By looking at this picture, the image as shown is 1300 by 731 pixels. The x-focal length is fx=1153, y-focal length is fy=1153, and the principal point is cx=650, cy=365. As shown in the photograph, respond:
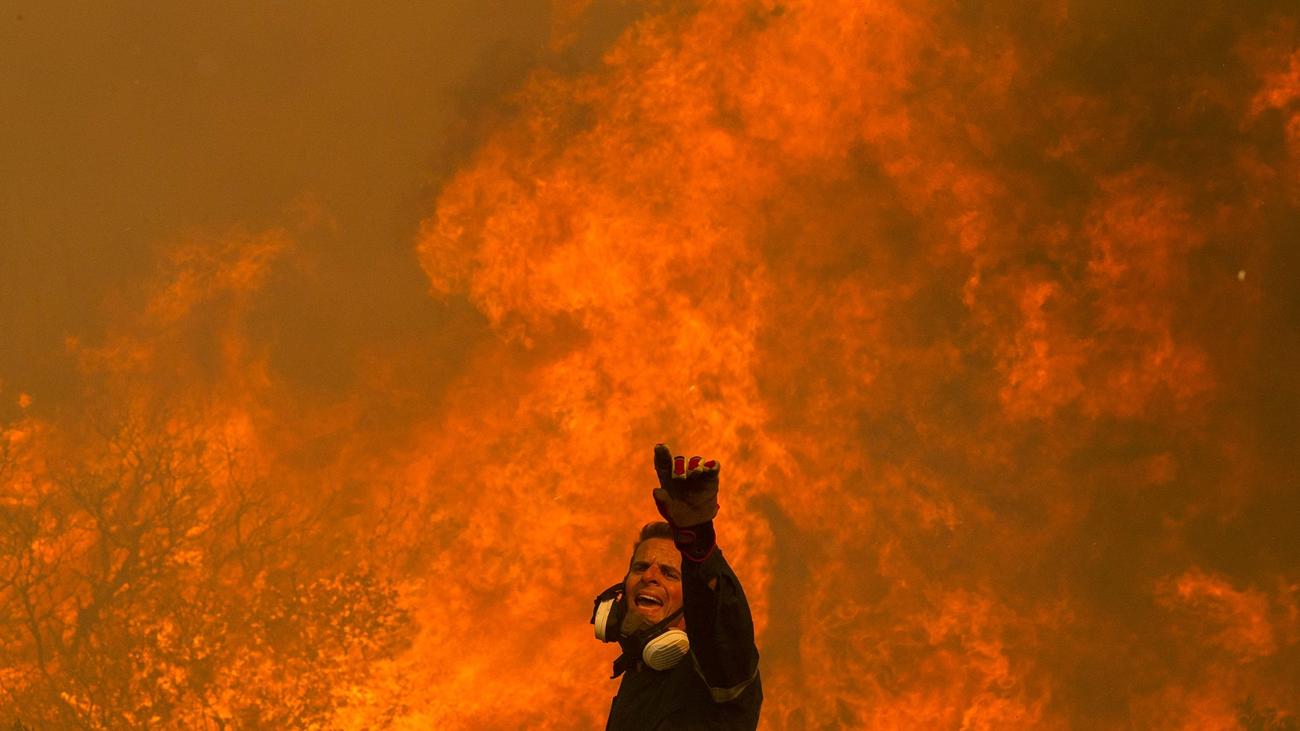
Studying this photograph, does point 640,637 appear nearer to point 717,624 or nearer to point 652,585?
point 652,585

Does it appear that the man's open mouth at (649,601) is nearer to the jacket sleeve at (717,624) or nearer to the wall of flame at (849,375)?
the jacket sleeve at (717,624)

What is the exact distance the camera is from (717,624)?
413cm

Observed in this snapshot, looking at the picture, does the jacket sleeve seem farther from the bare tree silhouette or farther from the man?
the bare tree silhouette

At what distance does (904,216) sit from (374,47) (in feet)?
15.8

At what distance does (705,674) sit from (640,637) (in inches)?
22.1

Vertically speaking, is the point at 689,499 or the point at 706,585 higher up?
the point at 689,499

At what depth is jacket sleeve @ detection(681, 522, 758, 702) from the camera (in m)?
4.10

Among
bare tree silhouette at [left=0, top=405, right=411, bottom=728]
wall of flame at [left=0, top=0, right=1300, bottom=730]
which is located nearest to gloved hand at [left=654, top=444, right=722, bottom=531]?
wall of flame at [left=0, top=0, right=1300, bottom=730]

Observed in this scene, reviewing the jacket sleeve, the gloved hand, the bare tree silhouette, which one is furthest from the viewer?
the bare tree silhouette

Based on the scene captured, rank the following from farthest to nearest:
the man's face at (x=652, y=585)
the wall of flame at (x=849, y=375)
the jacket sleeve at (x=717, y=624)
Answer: the wall of flame at (x=849, y=375) < the man's face at (x=652, y=585) < the jacket sleeve at (x=717, y=624)

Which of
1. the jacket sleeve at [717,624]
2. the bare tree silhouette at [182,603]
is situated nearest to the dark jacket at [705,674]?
the jacket sleeve at [717,624]

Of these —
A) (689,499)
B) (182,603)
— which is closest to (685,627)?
(689,499)

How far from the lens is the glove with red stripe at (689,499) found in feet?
12.7

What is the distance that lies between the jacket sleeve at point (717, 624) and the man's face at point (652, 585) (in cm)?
65
